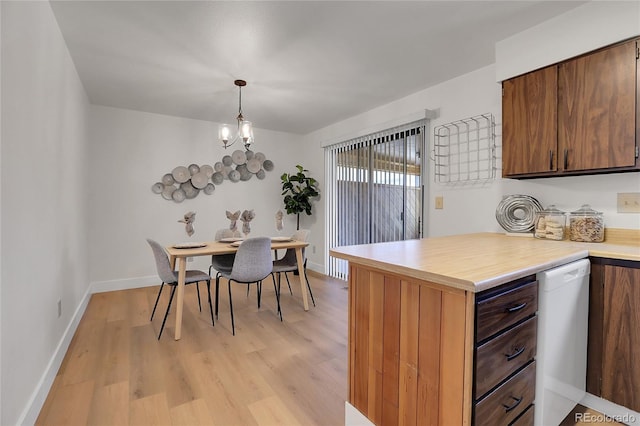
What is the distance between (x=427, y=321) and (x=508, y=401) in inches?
18.2

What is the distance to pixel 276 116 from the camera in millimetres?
4195

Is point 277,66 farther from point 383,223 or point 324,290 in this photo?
point 324,290

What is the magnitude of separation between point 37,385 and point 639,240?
11.5ft

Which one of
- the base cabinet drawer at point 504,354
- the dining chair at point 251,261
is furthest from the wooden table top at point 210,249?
the base cabinet drawer at point 504,354

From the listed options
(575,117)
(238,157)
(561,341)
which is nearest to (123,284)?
(238,157)

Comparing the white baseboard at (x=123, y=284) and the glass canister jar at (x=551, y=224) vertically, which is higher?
the glass canister jar at (x=551, y=224)

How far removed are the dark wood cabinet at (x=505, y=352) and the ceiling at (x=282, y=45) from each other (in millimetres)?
1777

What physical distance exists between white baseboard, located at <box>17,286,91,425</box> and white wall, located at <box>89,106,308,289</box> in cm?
133

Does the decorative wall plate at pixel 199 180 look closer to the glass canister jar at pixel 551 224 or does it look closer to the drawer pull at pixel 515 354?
the glass canister jar at pixel 551 224

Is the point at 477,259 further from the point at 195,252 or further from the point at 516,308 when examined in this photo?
the point at 195,252

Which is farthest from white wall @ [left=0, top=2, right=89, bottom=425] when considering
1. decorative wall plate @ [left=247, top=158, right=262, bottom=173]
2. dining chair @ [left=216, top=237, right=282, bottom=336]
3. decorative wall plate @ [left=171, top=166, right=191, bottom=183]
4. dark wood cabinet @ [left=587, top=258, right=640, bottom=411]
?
dark wood cabinet @ [left=587, top=258, right=640, bottom=411]

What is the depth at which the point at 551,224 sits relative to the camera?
78.7 inches

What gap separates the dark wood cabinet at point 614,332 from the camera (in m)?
1.45

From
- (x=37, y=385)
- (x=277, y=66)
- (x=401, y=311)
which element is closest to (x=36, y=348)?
(x=37, y=385)
